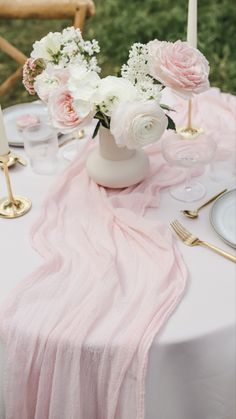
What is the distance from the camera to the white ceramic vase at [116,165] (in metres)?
1.31

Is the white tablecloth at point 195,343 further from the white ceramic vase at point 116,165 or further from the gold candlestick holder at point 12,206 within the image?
the white ceramic vase at point 116,165

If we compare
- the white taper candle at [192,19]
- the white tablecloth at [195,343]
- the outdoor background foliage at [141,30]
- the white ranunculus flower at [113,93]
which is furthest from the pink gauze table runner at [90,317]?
the outdoor background foliage at [141,30]

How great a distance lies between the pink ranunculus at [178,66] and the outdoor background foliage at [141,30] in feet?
8.23

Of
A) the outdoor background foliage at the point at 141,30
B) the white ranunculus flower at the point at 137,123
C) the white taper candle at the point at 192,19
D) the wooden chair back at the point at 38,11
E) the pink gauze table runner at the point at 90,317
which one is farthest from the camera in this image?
the outdoor background foliage at the point at 141,30

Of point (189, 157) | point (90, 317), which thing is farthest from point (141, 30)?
point (90, 317)

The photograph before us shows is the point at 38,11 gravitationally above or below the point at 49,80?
below

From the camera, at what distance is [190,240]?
3.86 ft

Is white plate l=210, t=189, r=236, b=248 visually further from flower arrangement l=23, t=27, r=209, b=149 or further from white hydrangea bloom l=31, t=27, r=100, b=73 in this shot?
white hydrangea bloom l=31, t=27, r=100, b=73

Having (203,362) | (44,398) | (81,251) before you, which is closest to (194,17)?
(81,251)

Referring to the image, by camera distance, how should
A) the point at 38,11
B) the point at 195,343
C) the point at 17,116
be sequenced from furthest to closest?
1. the point at 38,11
2. the point at 17,116
3. the point at 195,343

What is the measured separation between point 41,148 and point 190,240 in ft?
1.77

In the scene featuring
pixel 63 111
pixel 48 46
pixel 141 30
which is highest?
pixel 48 46

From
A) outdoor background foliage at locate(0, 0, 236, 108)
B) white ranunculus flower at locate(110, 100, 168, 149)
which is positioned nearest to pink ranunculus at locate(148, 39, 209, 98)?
white ranunculus flower at locate(110, 100, 168, 149)

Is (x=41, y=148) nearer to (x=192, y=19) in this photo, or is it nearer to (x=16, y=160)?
(x=16, y=160)
